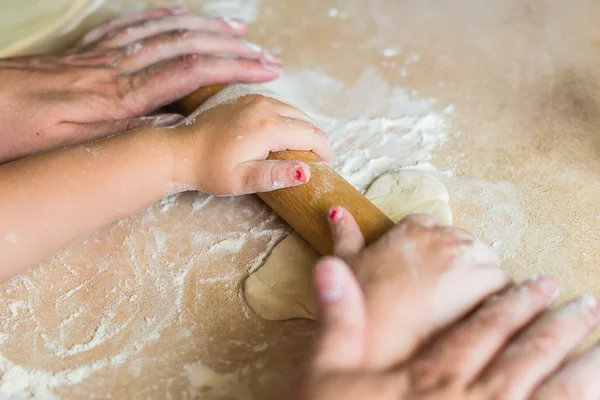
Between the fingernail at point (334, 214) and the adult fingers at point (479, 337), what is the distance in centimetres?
23

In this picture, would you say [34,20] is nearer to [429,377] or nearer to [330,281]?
[330,281]

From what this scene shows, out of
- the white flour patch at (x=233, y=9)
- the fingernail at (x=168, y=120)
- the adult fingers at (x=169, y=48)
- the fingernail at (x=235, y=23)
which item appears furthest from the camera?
the white flour patch at (x=233, y=9)

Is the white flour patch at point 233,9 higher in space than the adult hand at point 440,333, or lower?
higher

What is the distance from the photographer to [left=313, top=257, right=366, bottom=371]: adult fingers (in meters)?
0.69

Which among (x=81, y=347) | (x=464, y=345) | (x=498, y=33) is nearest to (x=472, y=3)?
(x=498, y=33)

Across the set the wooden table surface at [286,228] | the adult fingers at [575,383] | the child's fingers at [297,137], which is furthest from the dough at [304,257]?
the adult fingers at [575,383]

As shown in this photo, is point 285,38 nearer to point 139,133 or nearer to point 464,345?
point 139,133

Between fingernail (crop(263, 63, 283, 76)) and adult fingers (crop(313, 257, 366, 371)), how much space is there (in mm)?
678

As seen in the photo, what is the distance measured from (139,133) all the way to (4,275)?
1.08 ft

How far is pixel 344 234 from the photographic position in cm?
84

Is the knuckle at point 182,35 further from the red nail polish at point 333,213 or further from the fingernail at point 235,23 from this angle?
the red nail polish at point 333,213

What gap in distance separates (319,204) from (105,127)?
50 centimetres

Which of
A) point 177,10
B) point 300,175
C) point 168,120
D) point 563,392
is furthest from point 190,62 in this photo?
point 563,392

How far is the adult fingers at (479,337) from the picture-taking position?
2.21ft
